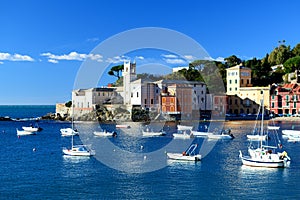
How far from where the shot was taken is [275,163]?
29734 millimetres

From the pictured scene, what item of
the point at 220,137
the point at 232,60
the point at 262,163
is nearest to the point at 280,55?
the point at 232,60

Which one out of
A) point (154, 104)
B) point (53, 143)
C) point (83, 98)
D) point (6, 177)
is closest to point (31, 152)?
point (53, 143)

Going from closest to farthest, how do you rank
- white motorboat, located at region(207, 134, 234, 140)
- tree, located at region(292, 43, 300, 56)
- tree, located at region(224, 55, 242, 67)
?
white motorboat, located at region(207, 134, 234, 140) < tree, located at region(224, 55, 242, 67) < tree, located at region(292, 43, 300, 56)

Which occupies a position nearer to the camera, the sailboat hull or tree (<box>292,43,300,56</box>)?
the sailboat hull

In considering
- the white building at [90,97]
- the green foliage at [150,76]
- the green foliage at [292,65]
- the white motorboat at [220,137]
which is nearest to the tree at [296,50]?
the green foliage at [292,65]

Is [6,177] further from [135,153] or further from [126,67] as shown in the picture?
[126,67]

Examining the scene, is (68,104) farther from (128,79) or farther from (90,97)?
(128,79)

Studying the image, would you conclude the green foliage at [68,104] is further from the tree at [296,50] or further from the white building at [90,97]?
the tree at [296,50]

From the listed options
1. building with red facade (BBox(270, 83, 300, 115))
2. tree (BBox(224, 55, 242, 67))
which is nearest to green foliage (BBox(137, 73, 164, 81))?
building with red facade (BBox(270, 83, 300, 115))

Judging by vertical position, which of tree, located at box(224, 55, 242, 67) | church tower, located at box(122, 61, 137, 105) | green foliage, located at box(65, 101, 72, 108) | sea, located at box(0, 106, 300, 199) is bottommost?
sea, located at box(0, 106, 300, 199)

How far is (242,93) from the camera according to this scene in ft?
292

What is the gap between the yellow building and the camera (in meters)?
86.9

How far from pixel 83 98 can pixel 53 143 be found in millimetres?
39973

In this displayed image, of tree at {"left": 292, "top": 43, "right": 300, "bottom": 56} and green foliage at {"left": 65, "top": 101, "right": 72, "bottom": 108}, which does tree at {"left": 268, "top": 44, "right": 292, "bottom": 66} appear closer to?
tree at {"left": 292, "top": 43, "right": 300, "bottom": 56}
